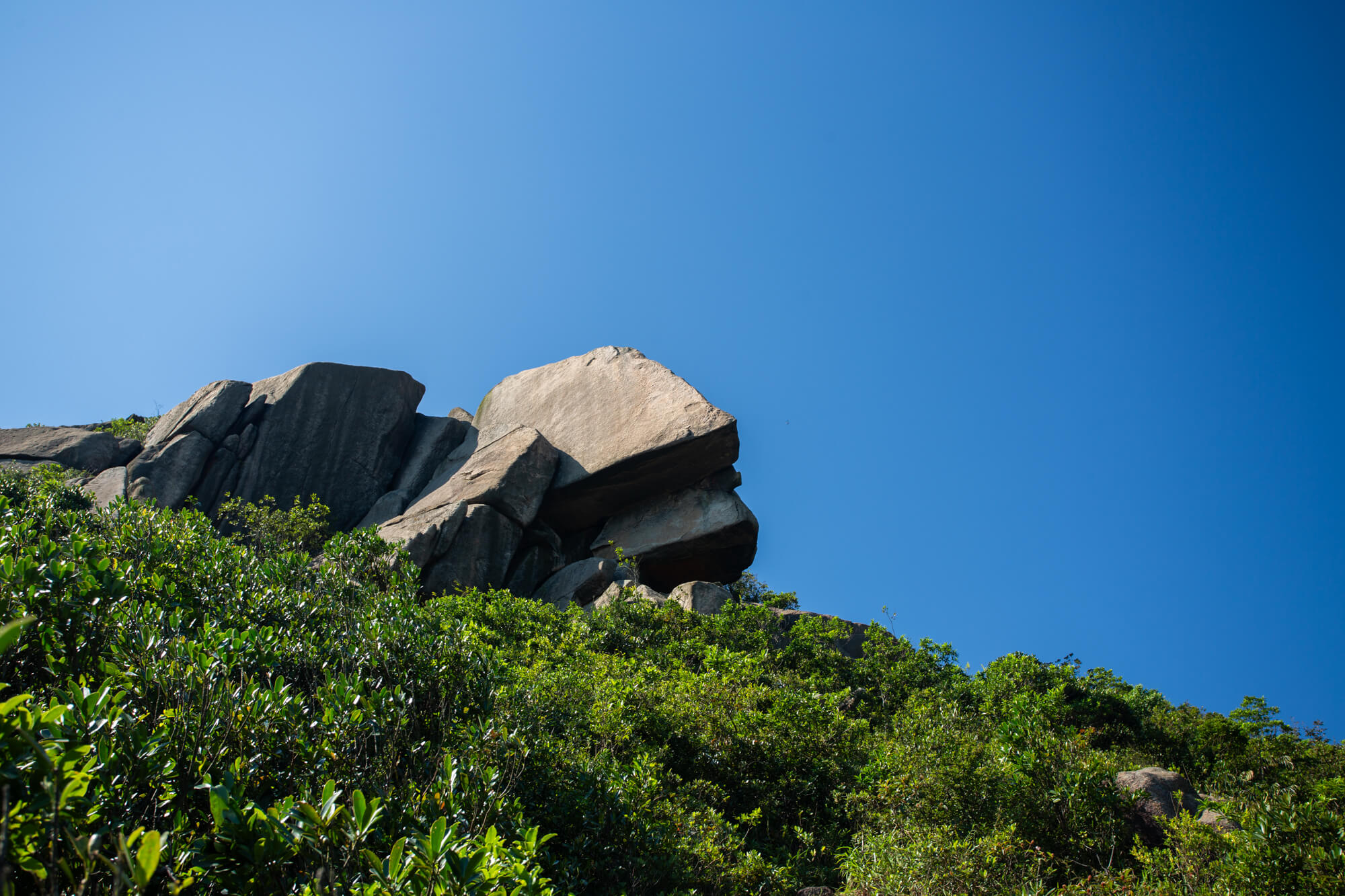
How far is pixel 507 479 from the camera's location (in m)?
A: 26.5

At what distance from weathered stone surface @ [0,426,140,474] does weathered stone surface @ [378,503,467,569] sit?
11.6 metres

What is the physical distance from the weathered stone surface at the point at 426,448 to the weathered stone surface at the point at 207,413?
6725mm

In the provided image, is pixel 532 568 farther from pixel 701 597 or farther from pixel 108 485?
pixel 108 485

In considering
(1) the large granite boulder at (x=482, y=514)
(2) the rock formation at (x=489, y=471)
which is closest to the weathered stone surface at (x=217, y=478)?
(2) the rock formation at (x=489, y=471)

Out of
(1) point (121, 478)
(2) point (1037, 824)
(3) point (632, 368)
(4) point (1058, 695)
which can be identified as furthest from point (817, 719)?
(1) point (121, 478)

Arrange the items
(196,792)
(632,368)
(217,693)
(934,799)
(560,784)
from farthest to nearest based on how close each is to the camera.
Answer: (632,368), (934,799), (560,784), (217,693), (196,792)

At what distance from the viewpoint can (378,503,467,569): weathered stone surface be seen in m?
23.1

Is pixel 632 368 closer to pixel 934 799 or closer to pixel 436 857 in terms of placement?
pixel 934 799

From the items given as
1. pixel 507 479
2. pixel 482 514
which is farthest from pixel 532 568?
pixel 507 479

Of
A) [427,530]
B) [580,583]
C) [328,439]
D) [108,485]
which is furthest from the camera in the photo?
[328,439]

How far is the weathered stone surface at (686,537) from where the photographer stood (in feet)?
→ 87.4

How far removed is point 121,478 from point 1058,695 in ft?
98.6

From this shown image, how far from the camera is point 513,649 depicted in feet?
50.2

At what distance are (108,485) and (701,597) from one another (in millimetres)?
20796
